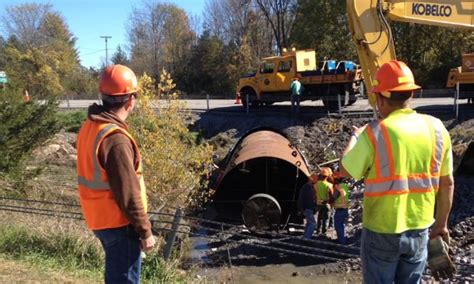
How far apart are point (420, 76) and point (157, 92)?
85.2 ft

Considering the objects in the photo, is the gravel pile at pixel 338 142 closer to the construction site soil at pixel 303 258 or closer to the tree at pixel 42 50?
the construction site soil at pixel 303 258

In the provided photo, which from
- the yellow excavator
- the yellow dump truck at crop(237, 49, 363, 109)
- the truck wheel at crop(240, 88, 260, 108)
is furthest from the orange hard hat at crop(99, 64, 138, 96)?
the truck wheel at crop(240, 88, 260, 108)

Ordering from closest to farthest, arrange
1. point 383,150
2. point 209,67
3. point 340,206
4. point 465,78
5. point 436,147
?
point 383,150
point 436,147
point 340,206
point 465,78
point 209,67

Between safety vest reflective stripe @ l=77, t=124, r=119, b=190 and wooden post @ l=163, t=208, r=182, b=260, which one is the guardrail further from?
safety vest reflective stripe @ l=77, t=124, r=119, b=190

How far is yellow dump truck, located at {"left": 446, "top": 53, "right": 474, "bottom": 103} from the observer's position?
64.2 ft

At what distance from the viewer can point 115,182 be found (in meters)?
3.27

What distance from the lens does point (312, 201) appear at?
11.8m

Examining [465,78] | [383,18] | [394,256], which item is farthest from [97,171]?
[465,78]

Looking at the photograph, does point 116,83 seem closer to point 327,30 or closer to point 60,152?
point 60,152

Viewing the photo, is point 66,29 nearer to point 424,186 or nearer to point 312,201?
point 312,201

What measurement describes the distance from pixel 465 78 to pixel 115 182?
18.9 metres

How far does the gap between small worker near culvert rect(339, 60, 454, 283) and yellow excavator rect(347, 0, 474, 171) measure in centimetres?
669

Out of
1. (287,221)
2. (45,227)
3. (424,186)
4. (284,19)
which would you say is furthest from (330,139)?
(284,19)

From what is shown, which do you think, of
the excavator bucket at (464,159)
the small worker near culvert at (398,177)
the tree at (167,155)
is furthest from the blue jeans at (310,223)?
the small worker near culvert at (398,177)
